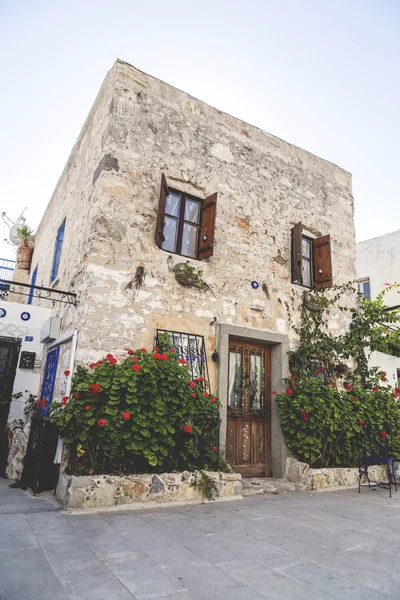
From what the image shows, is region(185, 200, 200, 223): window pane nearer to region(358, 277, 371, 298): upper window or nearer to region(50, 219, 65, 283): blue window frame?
region(50, 219, 65, 283): blue window frame

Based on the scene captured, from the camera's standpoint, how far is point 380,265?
14.0 meters

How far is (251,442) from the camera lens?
609 centimetres

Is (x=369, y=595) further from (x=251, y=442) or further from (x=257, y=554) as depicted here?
(x=251, y=442)

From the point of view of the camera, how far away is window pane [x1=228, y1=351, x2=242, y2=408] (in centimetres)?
603

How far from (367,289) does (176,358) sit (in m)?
11.6

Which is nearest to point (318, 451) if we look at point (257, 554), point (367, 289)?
point (257, 554)

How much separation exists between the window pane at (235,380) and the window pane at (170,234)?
196 centimetres

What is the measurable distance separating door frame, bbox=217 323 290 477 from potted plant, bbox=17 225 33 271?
8117mm

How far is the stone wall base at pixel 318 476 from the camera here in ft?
18.4

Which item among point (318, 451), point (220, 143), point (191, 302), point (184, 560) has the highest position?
point (220, 143)

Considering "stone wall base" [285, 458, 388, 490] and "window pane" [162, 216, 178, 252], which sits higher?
"window pane" [162, 216, 178, 252]

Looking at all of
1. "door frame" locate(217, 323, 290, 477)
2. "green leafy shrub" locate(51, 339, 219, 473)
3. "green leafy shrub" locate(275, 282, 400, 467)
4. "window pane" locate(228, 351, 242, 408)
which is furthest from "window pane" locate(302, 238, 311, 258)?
"green leafy shrub" locate(51, 339, 219, 473)

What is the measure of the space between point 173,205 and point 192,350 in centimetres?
237

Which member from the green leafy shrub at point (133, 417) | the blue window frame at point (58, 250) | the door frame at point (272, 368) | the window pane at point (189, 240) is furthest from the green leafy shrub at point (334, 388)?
the blue window frame at point (58, 250)
